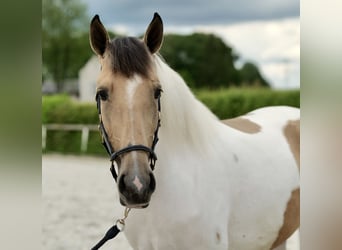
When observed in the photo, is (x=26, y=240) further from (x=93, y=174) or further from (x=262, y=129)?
(x=93, y=174)

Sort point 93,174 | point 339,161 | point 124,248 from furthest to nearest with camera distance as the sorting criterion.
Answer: point 93,174 < point 124,248 < point 339,161

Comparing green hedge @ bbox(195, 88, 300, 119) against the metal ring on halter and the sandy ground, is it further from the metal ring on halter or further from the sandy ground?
the metal ring on halter

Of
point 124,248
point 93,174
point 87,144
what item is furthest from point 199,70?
point 124,248

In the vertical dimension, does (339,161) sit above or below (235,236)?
above

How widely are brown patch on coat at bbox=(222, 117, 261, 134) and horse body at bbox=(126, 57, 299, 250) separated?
0.09 m

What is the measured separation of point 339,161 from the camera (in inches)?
31.8

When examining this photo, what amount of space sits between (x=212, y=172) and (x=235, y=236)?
29cm

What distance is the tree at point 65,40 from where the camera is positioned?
72.2 feet

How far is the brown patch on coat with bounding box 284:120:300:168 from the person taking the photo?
1.98 metres

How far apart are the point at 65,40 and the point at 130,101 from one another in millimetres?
22634

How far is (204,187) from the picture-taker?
1.48 metres

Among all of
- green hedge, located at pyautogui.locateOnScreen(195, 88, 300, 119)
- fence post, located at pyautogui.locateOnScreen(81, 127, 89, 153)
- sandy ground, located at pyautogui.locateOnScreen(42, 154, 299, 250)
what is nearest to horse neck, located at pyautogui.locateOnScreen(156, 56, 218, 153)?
sandy ground, located at pyautogui.locateOnScreen(42, 154, 299, 250)

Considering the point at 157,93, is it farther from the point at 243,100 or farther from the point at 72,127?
the point at 72,127

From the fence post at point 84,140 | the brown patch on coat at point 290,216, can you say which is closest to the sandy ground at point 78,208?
the brown patch on coat at point 290,216
